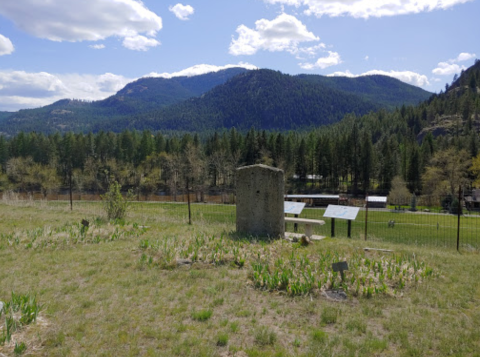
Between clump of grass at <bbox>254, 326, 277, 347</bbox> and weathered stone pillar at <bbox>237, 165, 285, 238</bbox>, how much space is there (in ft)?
18.8

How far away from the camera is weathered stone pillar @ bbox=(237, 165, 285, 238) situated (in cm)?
1028

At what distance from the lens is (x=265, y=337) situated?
4.48 metres

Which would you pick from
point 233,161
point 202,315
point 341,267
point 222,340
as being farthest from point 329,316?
point 233,161

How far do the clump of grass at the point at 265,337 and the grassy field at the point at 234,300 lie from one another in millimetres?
20

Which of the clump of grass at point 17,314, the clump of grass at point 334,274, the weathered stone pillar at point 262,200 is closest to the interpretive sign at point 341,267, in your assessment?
the clump of grass at point 334,274

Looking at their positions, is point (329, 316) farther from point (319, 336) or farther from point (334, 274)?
point (334, 274)

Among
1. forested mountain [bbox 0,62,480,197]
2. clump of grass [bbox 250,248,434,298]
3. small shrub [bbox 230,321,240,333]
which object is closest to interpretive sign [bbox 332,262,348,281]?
clump of grass [bbox 250,248,434,298]

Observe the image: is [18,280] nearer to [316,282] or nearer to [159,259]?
[159,259]

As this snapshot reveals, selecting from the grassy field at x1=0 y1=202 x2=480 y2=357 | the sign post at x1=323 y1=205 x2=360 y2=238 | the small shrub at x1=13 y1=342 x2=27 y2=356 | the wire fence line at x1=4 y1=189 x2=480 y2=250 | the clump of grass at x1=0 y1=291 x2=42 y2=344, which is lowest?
the wire fence line at x1=4 y1=189 x2=480 y2=250

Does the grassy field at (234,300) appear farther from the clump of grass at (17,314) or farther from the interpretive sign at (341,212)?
the interpretive sign at (341,212)

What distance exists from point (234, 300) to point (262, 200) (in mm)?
4873

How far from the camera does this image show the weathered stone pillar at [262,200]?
10.3 m

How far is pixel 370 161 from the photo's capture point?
72.5m

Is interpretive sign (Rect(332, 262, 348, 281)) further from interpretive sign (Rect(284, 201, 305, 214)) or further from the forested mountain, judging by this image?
the forested mountain
